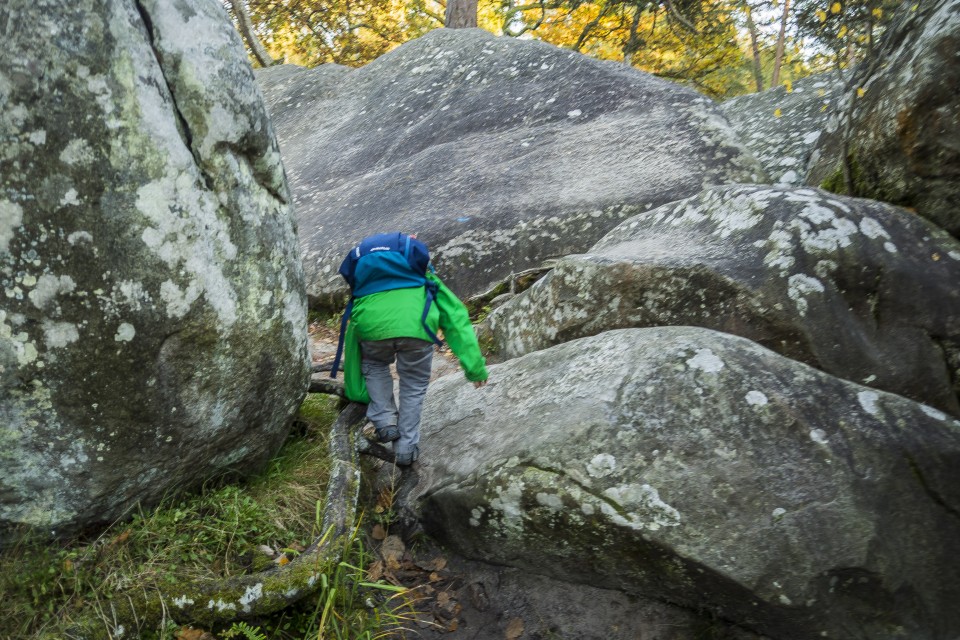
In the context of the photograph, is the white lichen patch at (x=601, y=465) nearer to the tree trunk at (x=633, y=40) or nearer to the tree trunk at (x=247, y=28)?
the tree trunk at (x=633, y=40)

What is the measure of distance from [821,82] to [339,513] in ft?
25.7

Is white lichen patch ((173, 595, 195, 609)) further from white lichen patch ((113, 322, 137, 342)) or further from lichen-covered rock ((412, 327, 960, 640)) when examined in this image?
lichen-covered rock ((412, 327, 960, 640))

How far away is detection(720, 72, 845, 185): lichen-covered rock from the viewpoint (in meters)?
7.18

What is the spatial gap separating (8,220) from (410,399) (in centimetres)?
214

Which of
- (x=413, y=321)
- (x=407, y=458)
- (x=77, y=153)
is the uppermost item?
(x=77, y=153)

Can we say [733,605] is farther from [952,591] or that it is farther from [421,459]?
[421,459]

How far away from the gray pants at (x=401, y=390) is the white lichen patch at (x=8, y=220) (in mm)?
1774

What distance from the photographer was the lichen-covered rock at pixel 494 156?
6.89 m

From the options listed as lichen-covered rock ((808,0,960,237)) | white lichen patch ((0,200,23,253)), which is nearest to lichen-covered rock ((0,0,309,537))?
white lichen patch ((0,200,23,253))

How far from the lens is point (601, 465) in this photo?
346 centimetres

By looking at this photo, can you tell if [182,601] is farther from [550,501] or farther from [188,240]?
[550,501]

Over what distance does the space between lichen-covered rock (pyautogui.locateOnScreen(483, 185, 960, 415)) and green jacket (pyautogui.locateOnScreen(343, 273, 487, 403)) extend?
3.51ft

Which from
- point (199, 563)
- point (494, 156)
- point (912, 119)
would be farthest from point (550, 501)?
point (494, 156)

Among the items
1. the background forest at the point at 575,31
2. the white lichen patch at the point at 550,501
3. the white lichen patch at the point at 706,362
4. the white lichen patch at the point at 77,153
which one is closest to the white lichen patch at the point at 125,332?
the white lichen patch at the point at 77,153
